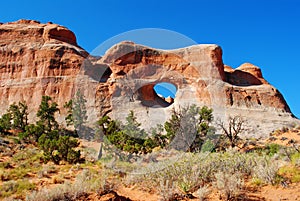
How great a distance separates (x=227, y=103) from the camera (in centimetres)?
3541

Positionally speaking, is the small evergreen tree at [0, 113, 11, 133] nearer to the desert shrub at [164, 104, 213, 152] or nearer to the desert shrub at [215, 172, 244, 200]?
the desert shrub at [164, 104, 213, 152]

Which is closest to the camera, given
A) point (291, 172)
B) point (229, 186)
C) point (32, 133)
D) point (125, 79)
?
point (229, 186)

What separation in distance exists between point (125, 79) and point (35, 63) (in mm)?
14220

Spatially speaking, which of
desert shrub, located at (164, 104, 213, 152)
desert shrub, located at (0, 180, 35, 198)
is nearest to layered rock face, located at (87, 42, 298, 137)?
desert shrub, located at (164, 104, 213, 152)

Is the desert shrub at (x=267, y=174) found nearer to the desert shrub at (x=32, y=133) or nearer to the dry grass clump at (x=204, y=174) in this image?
the dry grass clump at (x=204, y=174)

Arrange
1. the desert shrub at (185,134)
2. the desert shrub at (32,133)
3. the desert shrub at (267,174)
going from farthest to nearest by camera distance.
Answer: the desert shrub at (32,133)
the desert shrub at (185,134)
the desert shrub at (267,174)

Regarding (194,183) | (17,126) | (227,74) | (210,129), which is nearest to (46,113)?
(17,126)

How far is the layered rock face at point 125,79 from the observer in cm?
3562

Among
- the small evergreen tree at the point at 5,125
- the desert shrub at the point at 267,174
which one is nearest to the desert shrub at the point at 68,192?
the desert shrub at the point at 267,174

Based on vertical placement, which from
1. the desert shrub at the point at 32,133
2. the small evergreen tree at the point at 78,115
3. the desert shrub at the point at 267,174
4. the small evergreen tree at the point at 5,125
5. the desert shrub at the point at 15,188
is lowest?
the desert shrub at the point at 15,188

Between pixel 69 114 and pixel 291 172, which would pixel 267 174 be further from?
pixel 69 114

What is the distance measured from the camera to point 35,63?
40125mm

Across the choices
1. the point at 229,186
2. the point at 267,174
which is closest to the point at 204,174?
the point at 229,186

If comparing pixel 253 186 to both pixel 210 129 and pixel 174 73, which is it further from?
pixel 174 73
